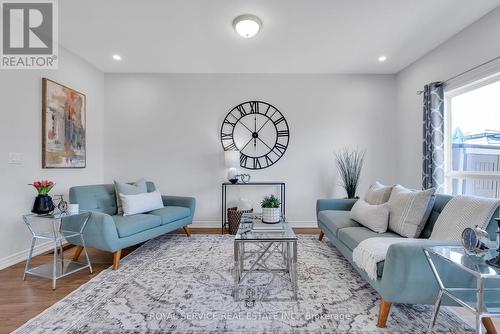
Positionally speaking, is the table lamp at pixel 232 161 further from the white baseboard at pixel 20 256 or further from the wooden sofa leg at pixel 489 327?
the wooden sofa leg at pixel 489 327

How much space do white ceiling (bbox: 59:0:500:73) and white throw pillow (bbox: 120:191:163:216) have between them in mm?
1946

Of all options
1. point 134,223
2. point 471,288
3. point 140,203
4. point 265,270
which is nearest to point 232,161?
point 140,203

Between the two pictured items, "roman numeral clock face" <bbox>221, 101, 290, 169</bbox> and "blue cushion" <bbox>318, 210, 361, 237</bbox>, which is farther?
"roman numeral clock face" <bbox>221, 101, 290, 169</bbox>

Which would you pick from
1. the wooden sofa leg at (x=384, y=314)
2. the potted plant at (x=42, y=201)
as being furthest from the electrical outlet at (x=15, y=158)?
the wooden sofa leg at (x=384, y=314)

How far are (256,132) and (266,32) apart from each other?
1.64 metres

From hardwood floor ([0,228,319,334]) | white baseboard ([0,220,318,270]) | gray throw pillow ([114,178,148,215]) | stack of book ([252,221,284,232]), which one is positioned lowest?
hardwood floor ([0,228,319,334])

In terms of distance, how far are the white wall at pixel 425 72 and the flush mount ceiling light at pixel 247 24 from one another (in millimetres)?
2318

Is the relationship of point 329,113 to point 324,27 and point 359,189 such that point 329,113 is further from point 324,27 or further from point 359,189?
point 324,27

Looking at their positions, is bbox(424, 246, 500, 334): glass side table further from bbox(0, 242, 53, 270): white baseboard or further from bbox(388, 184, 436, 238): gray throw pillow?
bbox(0, 242, 53, 270): white baseboard

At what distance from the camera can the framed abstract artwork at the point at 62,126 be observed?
3.01 m

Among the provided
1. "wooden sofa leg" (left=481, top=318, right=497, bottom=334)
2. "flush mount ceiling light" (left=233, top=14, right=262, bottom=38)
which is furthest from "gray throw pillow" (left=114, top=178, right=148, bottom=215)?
"wooden sofa leg" (left=481, top=318, right=497, bottom=334)

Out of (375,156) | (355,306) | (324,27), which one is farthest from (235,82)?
(355,306)

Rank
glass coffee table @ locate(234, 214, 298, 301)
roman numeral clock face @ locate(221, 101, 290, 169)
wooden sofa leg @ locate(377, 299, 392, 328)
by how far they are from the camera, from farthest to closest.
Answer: roman numeral clock face @ locate(221, 101, 290, 169) < glass coffee table @ locate(234, 214, 298, 301) < wooden sofa leg @ locate(377, 299, 392, 328)

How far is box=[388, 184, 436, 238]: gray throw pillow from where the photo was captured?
6.83ft
